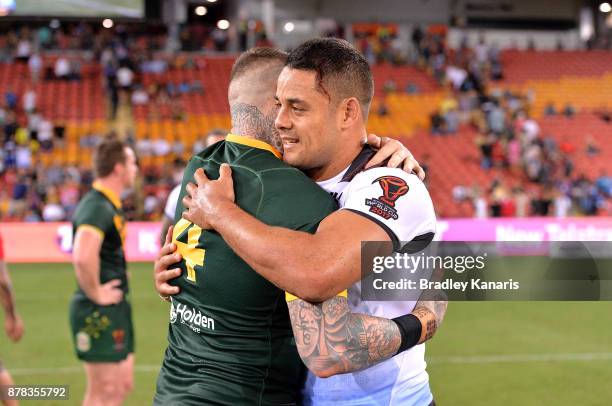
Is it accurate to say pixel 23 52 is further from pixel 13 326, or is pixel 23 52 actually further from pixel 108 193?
pixel 13 326

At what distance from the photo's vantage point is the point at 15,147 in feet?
67.2

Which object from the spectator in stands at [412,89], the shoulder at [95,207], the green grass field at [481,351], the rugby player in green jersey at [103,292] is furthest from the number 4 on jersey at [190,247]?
the spectator in stands at [412,89]

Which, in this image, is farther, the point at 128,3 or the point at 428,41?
the point at 428,41

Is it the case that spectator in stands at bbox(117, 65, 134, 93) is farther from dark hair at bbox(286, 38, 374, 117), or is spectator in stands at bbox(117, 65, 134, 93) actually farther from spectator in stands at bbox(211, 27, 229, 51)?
→ dark hair at bbox(286, 38, 374, 117)

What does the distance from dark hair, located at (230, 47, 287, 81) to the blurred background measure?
461 centimetres

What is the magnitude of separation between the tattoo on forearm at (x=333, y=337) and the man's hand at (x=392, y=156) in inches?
24.5

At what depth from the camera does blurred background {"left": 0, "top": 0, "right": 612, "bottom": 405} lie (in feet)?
29.9

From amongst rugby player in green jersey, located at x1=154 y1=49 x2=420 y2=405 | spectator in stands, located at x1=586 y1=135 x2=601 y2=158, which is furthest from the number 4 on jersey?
spectator in stands, located at x1=586 y1=135 x2=601 y2=158

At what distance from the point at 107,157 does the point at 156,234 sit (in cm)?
946

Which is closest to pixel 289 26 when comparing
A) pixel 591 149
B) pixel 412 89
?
pixel 412 89

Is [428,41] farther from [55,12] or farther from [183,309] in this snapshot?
[183,309]

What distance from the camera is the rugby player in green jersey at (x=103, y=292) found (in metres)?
5.71

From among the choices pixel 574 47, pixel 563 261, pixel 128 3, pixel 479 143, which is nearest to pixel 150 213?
pixel 128 3

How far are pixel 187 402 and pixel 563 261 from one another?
152 inches
